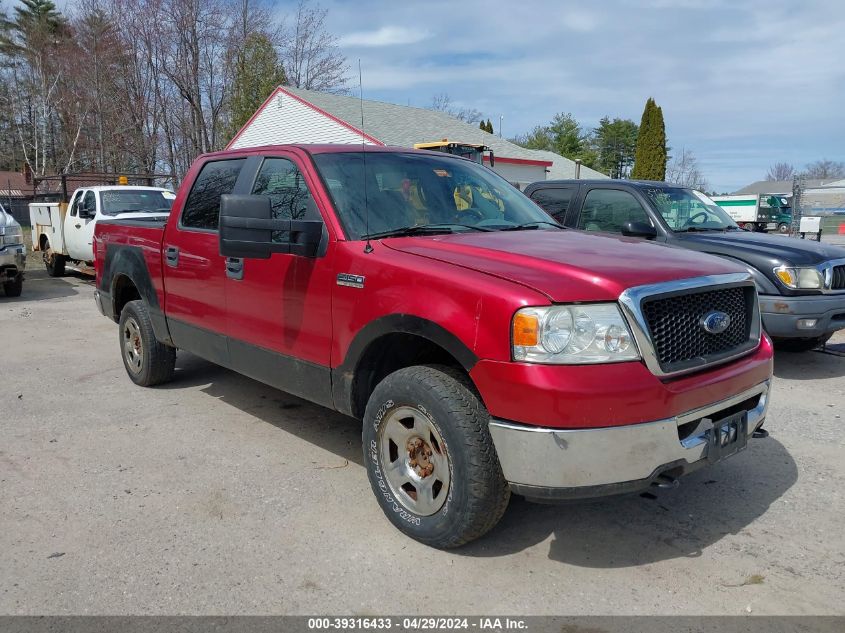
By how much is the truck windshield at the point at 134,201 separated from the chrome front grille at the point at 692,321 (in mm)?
11941

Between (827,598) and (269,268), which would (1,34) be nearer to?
(269,268)

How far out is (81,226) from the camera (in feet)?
42.3

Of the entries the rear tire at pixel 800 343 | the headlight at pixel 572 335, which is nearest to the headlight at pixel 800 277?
the rear tire at pixel 800 343

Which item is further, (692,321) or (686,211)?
(686,211)

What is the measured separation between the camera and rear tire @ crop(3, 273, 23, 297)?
459 inches

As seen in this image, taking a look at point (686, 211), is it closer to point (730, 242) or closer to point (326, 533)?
point (730, 242)

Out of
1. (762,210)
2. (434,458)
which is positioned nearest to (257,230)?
(434,458)

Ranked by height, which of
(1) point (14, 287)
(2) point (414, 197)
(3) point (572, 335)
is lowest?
(1) point (14, 287)

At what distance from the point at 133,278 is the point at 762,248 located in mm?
5779

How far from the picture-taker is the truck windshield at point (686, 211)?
7271 mm

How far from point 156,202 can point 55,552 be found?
11308 mm

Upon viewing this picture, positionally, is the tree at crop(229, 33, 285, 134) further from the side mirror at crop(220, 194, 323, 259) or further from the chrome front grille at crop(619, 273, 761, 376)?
the chrome front grille at crop(619, 273, 761, 376)

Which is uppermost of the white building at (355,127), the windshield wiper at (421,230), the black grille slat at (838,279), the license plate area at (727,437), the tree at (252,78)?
the tree at (252,78)

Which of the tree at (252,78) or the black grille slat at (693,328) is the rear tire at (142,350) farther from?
the tree at (252,78)
